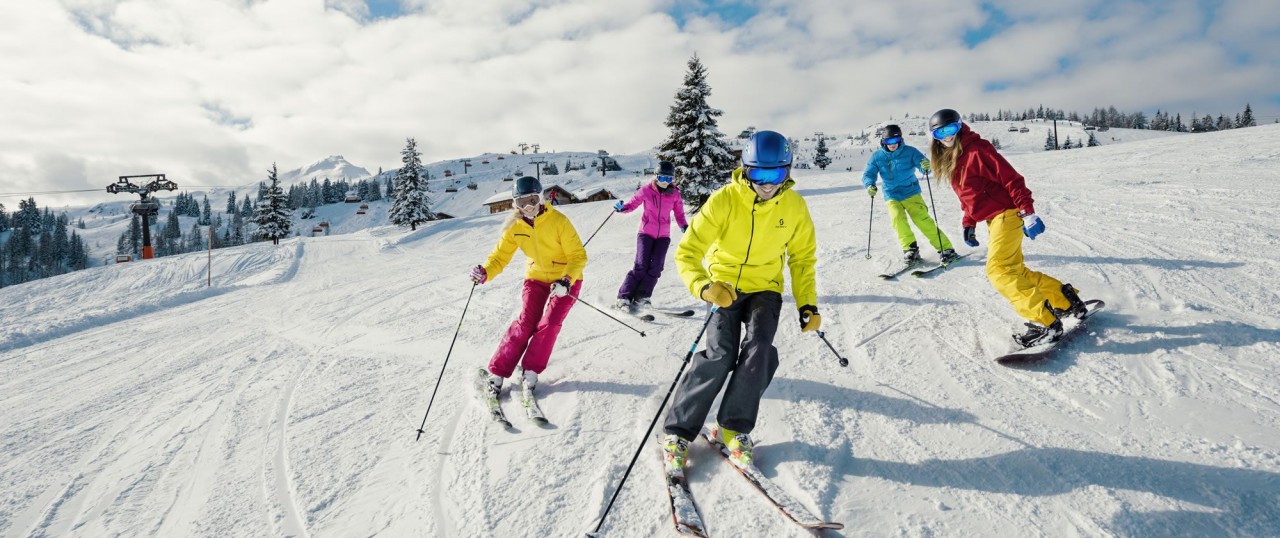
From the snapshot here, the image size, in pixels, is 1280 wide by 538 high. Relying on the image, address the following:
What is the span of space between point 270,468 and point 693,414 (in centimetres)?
296

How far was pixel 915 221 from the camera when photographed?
6.85 metres

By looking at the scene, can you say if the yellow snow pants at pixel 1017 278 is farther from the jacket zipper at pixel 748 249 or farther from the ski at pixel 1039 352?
the jacket zipper at pixel 748 249

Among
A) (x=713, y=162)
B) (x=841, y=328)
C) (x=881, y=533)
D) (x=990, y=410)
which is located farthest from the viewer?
(x=713, y=162)

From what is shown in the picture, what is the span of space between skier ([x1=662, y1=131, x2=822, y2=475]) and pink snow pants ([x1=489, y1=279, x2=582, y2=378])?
1.59 meters

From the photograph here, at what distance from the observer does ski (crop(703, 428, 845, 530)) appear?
8.05 ft

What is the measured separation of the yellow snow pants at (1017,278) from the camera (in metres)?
4.06

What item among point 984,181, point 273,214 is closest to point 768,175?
point 984,181

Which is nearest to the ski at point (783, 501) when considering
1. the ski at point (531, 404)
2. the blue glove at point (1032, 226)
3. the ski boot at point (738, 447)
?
the ski boot at point (738, 447)

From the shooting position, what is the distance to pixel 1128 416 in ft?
10.5

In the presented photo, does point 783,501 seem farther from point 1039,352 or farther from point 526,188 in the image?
point 526,188

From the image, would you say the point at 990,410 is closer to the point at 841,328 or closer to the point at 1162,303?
the point at 841,328

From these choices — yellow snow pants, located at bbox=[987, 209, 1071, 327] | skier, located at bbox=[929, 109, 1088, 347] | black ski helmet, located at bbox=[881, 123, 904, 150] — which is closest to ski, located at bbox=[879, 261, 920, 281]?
black ski helmet, located at bbox=[881, 123, 904, 150]

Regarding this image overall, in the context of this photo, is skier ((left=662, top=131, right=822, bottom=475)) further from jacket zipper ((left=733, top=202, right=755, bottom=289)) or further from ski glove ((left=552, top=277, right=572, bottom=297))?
ski glove ((left=552, top=277, right=572, bottom=297))

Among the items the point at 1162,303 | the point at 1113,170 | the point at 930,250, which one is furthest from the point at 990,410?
the point at 1113,170
